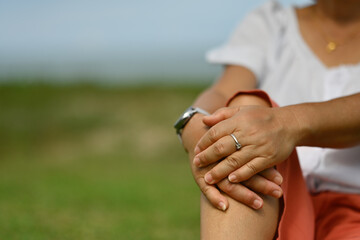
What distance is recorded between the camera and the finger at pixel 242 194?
119 centimetres

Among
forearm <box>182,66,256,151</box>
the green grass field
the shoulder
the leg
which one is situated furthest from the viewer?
the green grass field

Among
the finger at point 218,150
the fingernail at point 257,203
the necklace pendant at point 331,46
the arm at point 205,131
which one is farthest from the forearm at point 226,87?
the fingernail at point 257,203

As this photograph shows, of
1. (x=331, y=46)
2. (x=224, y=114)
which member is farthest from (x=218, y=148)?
(x=331, y=46)

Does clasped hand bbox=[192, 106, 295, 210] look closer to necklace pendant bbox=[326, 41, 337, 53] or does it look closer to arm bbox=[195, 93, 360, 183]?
arm bbox=[195, 93, 360, 183]

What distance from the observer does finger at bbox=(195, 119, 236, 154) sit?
1232 mm

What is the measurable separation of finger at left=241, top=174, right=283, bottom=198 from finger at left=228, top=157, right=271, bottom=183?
0.02m

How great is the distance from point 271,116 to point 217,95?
0.48 meters

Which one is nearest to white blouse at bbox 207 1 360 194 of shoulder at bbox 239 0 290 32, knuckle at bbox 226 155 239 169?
shoulder at bbox 239 0 290 32

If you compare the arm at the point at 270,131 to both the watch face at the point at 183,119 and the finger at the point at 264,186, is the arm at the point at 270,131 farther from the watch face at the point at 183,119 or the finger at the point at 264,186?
the watch face at the point at 183,119

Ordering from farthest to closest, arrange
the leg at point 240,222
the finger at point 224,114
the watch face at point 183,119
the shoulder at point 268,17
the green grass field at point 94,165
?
1. the green grass field at point 94,165
2. the shoulder at point 268,17
3. the watch face at point 183,119
4. the finger at point 224,114
5. the leg at point 240,222

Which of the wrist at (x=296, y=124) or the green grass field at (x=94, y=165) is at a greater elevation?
the green grass field at (x=94, y=165)

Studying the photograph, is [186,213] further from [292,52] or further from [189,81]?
[189,81]

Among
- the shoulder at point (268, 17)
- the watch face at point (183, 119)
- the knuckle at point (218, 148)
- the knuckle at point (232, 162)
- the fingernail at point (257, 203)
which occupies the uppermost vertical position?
the shoulder at point (268, 17)

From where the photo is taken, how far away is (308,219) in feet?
4.37
